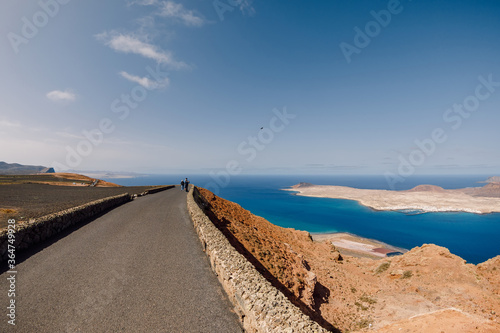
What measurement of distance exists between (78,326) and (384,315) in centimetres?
2453

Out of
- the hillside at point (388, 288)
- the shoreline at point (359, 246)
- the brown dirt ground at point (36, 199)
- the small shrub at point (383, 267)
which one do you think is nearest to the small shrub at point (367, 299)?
the hillside at point (388, 288)

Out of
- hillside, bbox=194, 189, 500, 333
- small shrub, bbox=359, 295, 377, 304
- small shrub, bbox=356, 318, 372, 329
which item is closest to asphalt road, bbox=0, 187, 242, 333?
hillside, bbox=194, 189, 500, 333

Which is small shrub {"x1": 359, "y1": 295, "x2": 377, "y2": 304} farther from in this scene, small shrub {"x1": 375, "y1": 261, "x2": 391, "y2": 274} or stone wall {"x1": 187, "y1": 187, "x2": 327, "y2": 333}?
stone wall {"x1": 187, "y1": 187, "x2": 327, "y2": 333}

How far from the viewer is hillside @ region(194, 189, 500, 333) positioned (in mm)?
15400

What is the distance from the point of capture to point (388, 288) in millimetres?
23469

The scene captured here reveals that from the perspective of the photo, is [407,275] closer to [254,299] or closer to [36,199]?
[254,299]

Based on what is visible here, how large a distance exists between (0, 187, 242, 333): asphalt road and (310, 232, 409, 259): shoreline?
56298 mm

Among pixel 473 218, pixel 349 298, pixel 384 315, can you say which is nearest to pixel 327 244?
pixel 349 298

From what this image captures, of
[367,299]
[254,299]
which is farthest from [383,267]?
[254,299]

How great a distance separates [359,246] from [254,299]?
71.4 m

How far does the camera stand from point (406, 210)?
12456 centimetres

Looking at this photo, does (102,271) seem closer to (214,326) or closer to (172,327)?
(172,327)

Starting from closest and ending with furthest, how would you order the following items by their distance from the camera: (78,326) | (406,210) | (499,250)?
(78,326)
(499,250)
(406,210)

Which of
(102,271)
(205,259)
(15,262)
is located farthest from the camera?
(205,259)
